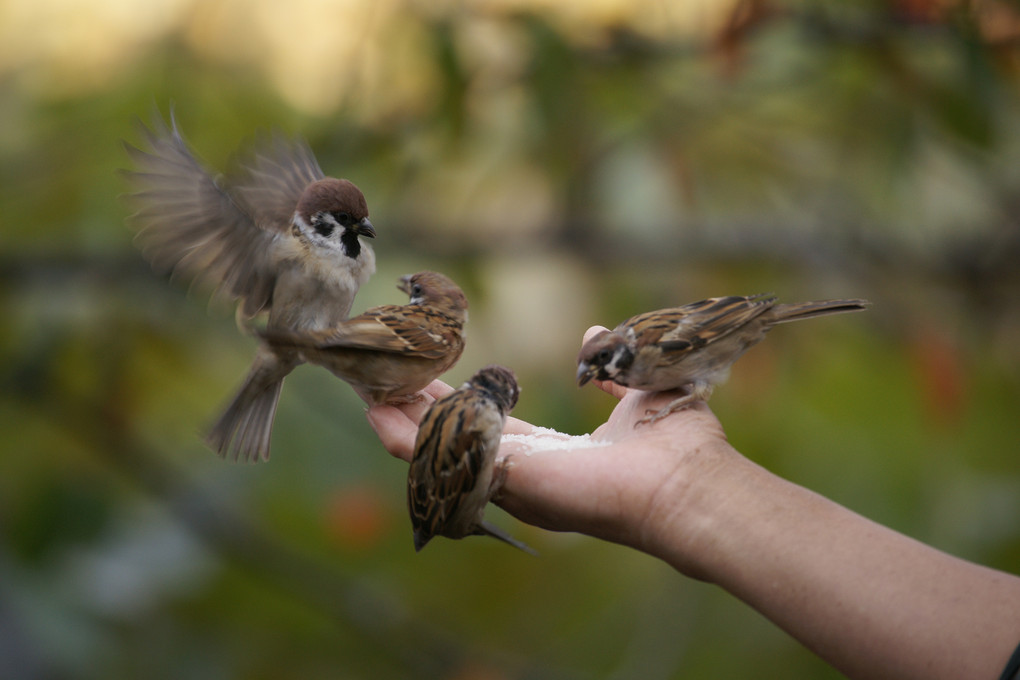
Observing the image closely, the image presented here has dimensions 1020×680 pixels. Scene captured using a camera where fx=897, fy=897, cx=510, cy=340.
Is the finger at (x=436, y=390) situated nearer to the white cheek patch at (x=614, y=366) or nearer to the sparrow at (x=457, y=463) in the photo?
the sparrow at (x=457, y=463)

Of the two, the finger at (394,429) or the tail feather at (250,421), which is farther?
the tail feather at (250,421)

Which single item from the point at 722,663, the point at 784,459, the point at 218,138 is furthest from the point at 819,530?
the point at 722,663

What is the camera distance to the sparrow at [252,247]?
2.57 metres

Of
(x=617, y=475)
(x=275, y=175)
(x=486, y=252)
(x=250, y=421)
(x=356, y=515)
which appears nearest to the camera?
(x=617, y=475)

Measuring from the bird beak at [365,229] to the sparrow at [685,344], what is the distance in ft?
2.38

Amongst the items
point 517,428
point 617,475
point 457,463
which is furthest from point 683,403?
point 457,463

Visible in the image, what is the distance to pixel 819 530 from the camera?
6.66ft

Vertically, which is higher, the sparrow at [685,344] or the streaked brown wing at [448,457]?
the sparrow at [685,344]

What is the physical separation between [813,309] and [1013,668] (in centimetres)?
118

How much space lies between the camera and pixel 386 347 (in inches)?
101

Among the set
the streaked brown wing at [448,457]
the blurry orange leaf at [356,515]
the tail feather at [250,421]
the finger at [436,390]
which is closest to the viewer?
the streaked brown wing at [448,457]

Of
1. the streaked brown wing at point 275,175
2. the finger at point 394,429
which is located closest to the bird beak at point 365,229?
the streaked brown wing at point 275,175

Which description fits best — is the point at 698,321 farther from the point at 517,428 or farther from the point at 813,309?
the point at 517,428

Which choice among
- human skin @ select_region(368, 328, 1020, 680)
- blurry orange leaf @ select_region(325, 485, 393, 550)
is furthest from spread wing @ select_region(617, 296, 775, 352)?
blurry orange leaf @ select_region(325, 485, 393, 550)
